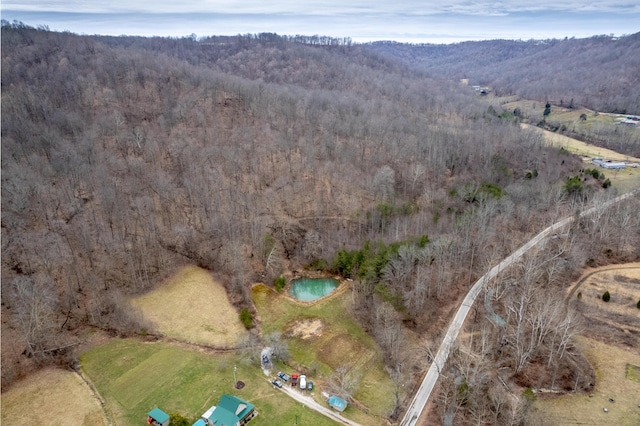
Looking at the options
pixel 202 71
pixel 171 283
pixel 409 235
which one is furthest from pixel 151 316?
pixel 202 71

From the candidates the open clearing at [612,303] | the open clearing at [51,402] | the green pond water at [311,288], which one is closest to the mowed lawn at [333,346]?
the green pond water at [311,288]

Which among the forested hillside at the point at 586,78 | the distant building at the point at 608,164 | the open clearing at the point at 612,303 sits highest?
the forested hillside at the point at 586,78

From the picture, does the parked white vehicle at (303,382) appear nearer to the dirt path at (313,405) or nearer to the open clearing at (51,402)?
the dirt path at (313,405)

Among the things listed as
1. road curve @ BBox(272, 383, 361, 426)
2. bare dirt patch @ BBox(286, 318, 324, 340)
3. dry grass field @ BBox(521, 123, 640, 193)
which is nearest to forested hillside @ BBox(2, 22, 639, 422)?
dry grass field @ BBox(521, 123, 640, 193)

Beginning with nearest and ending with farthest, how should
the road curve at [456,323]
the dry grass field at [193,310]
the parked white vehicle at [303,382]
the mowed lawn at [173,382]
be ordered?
the road curve at [456,323] < the mowed lawn at [173,382] < the parked white vehicle at [303,382] < the dry grass field at [193,310]

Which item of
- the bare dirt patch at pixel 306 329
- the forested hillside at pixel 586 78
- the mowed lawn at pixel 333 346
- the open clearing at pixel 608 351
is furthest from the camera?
the forested hillside at pixel 586 78

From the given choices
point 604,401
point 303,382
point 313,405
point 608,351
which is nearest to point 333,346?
point 303,382

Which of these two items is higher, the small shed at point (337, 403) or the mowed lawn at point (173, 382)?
the small shed at point (337, 403)

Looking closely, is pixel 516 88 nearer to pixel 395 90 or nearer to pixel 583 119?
pixel 583 119
